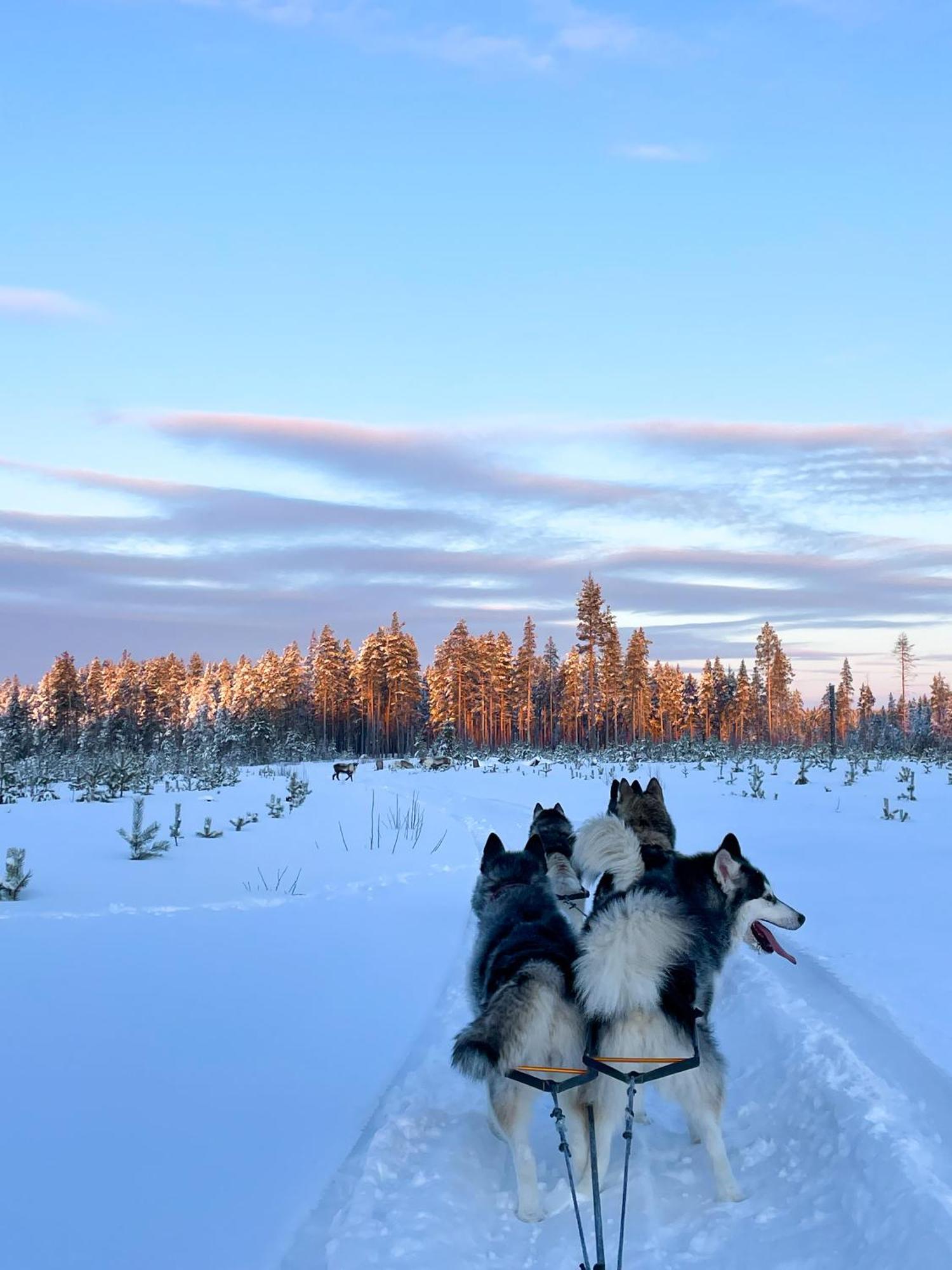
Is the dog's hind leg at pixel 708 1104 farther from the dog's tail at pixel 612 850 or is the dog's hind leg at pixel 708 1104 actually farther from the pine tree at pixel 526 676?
the pine tree at pixel 526 676

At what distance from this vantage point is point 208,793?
20250mm

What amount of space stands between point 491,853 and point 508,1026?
215 cm

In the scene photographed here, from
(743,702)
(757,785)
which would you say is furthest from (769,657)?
(757,785)

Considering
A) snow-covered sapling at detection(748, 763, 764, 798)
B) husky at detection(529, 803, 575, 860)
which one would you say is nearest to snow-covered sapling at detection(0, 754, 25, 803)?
snow-covered sapling at detection(748, 763, 764, 798)

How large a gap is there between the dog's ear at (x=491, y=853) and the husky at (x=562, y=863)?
0.79 meters

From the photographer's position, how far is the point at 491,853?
18.8 feet

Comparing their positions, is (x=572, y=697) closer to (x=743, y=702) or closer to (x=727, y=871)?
(x=743, y=702)

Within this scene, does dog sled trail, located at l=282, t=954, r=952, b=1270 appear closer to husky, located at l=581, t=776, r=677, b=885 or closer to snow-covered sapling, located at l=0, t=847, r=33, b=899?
husky, located at l=581, t=776, r=677, b=885

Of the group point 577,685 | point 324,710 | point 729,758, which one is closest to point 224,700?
point 324,710

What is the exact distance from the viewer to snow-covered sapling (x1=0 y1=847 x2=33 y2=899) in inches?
324

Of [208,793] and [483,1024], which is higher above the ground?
[483,1024]

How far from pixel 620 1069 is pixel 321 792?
855 inches

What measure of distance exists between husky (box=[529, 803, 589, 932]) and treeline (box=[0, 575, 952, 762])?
155 ft

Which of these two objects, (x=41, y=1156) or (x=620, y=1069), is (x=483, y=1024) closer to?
(x=620, y=1069)
